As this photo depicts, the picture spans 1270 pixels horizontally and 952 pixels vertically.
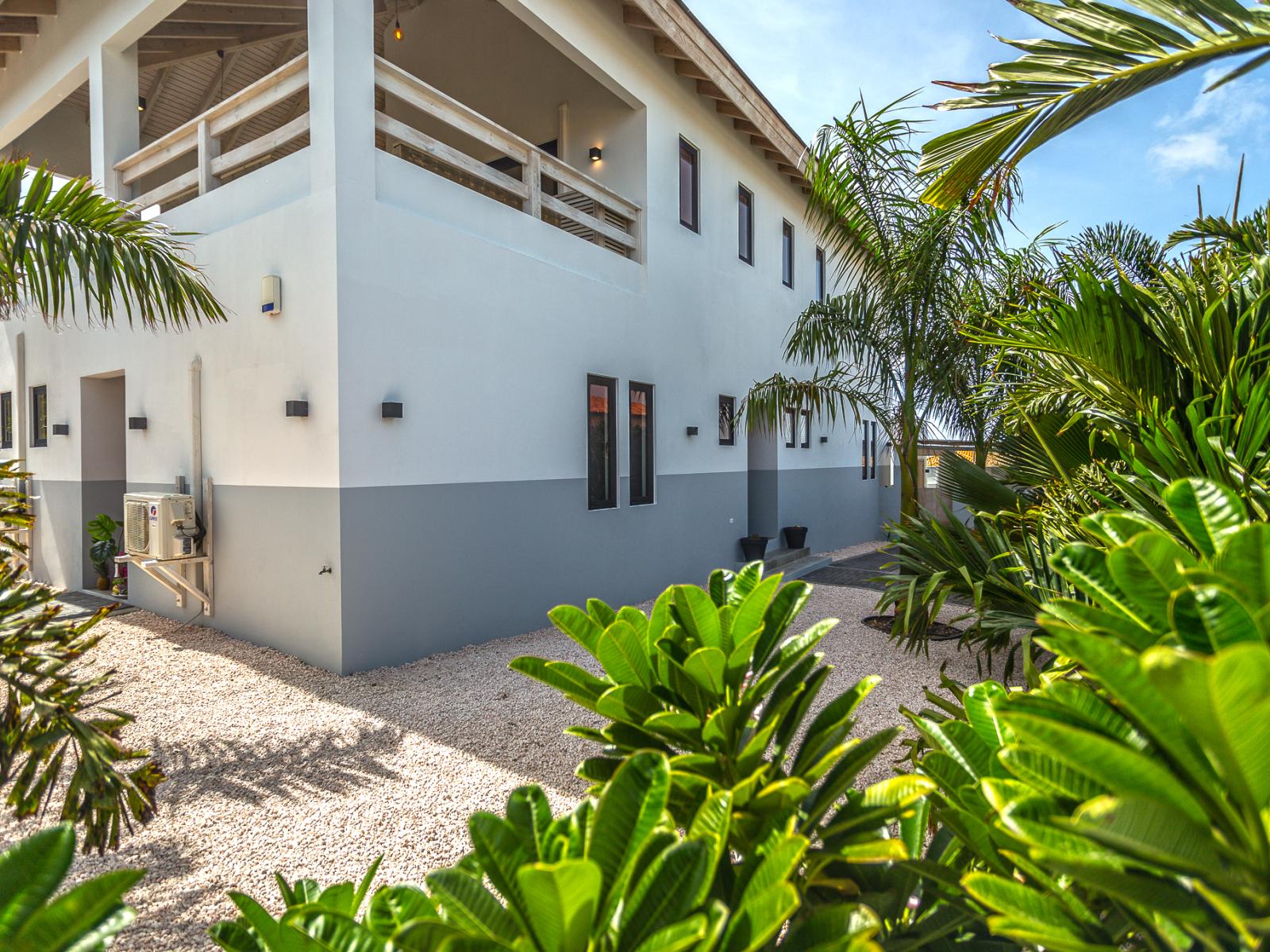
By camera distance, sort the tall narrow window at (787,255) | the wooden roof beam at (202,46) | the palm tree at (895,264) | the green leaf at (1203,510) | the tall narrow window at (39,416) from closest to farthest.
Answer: the green leaf at (1203,510) < the palm tree at (895,264) < the wooden roof beam at (202,46) < the tall narrow window at (39,416) < the tall narrow window at (787,255)

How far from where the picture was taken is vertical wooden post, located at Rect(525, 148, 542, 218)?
7.16m

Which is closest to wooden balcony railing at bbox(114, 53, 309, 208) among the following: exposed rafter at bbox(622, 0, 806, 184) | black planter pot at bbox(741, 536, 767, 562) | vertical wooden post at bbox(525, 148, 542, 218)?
vertical wooden post at bbox(525, 148, 542, 218)

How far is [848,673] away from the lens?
5.54 meters

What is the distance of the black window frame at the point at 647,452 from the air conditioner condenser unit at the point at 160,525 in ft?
15.5

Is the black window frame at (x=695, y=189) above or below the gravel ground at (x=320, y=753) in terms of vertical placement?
above

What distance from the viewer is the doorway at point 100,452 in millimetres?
8500

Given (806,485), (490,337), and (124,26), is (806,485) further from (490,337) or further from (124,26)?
(124,26)

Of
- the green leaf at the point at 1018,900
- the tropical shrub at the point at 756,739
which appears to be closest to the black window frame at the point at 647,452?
the tropical shrub at the point at 756,739

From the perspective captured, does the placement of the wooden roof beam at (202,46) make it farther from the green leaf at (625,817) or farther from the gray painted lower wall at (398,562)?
the green leaf at (625,817)

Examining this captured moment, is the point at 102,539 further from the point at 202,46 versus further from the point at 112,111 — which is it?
the point at 202,46

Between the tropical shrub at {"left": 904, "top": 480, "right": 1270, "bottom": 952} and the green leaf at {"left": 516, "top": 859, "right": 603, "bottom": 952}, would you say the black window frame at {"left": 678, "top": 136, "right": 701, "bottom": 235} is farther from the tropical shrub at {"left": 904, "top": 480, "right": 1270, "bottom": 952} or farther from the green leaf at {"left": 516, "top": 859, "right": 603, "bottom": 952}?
the green leaf at {"left": 516, "top": 859, "right": 603, "bottom": 952}

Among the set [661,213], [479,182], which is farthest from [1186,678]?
[479,182]

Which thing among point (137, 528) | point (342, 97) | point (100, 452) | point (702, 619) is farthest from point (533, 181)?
point (702, 619)

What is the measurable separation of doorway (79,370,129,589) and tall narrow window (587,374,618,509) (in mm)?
5789
